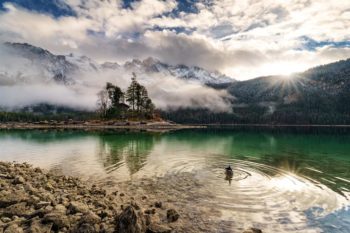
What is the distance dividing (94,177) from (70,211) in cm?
1829

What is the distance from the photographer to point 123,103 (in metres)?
195

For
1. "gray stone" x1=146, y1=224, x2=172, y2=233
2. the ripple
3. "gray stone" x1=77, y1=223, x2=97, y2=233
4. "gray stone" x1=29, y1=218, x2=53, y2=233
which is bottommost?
the ripple

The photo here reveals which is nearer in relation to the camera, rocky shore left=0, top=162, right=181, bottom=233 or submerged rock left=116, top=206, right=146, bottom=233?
rocky shore left=0, top=162, right=181, bottom=233

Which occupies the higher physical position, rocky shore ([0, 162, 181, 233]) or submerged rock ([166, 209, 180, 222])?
rocky shore ([0, 162, 181, 233])

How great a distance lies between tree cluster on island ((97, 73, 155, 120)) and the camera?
185750mm

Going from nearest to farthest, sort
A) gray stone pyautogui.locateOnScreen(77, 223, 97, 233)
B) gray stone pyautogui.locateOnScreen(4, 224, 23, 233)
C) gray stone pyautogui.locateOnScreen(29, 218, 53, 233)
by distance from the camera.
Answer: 1. gray stone pyautogui.locateOnScreen(4, 224, 23, 233)
2. gray stone pyautogui.locateOnScreen(29, 218, 53, 233)
3. gray stone pyautogui.locateOnScreen(77, 223, 97, 233)

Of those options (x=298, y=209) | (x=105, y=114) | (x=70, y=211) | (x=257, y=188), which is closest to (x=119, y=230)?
(x=70, y=211)

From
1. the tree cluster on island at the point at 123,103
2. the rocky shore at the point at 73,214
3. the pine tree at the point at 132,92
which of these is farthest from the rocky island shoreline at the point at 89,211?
the pine tree at the point at 132,92

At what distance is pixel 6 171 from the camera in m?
34.3

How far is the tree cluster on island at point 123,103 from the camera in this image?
609 ft

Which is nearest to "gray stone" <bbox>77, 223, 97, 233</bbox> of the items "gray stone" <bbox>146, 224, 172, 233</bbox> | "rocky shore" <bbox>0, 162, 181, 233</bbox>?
"rocky shore" <bbox>0, 162, 181, 233</bbox>

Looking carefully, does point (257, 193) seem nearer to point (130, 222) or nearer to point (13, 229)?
point (130, 222)

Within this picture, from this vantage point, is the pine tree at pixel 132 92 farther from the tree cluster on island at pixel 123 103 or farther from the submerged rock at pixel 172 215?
the submerged rock at pixel 172 215

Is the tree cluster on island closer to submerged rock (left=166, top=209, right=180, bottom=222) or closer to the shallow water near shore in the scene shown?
the shallow water near shore
